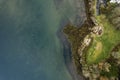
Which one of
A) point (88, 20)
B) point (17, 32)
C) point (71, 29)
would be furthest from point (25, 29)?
point (88, 20)

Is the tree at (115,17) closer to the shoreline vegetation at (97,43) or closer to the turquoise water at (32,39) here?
the shoreline vegetation at (97,43)

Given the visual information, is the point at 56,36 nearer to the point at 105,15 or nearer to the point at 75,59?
the point at 75,59

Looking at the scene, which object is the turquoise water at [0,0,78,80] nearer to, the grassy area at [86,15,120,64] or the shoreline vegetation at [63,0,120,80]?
the shoreline vegetation at [63,0,120,80]

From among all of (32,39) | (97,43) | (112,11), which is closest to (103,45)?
(97,43)

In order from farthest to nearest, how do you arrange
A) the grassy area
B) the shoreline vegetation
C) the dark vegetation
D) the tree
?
the dark vegetation, the tree, the grassy area, the shoreline vegetation

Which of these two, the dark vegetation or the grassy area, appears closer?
the grassy area

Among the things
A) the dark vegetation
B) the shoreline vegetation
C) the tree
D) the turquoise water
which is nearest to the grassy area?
the shoreline vegetation

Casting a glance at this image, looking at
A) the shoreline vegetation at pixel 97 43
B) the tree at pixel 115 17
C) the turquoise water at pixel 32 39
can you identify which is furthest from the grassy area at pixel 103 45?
the turquoise water at pixel 32 39
